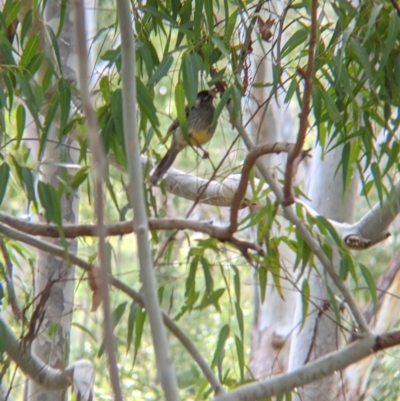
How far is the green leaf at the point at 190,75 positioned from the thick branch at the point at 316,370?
57cm

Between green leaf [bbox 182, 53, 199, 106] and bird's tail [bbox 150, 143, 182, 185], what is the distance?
88 centimetres

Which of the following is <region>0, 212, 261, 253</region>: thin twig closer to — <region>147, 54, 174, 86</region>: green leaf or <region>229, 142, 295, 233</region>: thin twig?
<region>229, 142, 295, 233</region>: thin twig

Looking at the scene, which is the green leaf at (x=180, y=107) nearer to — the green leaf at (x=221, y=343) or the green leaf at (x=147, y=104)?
the green leaf at (x=147, y=104)

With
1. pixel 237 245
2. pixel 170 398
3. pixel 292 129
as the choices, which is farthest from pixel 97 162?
pixel 292 129

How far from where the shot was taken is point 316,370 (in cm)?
144

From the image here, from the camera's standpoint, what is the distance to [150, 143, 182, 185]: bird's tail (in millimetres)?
2393

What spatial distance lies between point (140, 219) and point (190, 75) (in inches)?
23.2

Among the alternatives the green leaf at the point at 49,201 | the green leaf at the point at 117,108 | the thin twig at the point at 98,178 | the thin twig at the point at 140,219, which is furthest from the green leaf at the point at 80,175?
the thin twig at the point at 98,178

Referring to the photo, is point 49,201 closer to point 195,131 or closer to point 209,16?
point 209,16

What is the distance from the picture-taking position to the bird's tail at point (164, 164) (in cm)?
239

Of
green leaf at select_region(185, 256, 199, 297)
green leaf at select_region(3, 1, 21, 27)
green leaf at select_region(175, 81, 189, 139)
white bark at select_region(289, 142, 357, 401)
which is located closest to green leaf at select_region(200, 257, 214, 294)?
green leaf at select_region(185, 256, 199, 297)

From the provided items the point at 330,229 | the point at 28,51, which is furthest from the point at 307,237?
the point at 28,51

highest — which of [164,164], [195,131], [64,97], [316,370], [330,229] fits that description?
[195,131]

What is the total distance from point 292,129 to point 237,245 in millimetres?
3496
